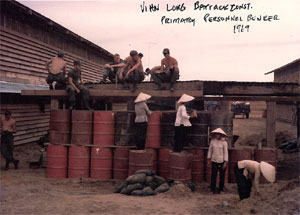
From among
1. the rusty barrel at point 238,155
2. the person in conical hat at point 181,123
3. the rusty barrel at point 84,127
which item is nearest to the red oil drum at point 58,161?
the rusty barrel at point 84,127

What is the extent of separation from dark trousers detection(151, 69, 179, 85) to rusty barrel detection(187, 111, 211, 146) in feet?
4.91

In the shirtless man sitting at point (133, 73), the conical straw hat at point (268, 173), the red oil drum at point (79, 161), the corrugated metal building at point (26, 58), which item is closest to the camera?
the conical straw hat at point (268, 173)

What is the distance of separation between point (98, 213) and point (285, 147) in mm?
14387

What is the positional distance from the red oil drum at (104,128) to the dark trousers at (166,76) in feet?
6.41

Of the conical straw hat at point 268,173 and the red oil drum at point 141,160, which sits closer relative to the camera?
the conical straw hat at point 268,173

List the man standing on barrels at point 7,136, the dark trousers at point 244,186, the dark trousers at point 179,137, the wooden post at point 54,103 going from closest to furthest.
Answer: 1. the dark trousers at point 244,186
2. the dark trousers at point 179,137
3. the man standing on barrels at point 7,136
4. the wooden post at point 54,103

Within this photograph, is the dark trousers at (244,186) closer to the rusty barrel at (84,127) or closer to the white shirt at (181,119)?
the white shirt at (181,119)

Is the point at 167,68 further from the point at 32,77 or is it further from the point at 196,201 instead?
the point at 32,77

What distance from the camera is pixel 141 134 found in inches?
404

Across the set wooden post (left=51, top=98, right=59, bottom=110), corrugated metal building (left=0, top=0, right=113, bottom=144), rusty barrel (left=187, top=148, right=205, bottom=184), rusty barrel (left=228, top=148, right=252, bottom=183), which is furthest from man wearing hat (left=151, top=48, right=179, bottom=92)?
corrugated metal building (left=0, top=0, right=113, bottom=144)

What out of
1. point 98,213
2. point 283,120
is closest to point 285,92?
point 98,213

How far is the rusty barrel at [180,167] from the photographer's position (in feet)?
31.9

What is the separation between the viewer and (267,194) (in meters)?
9.36

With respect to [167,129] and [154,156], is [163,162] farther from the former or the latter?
[167,129]
